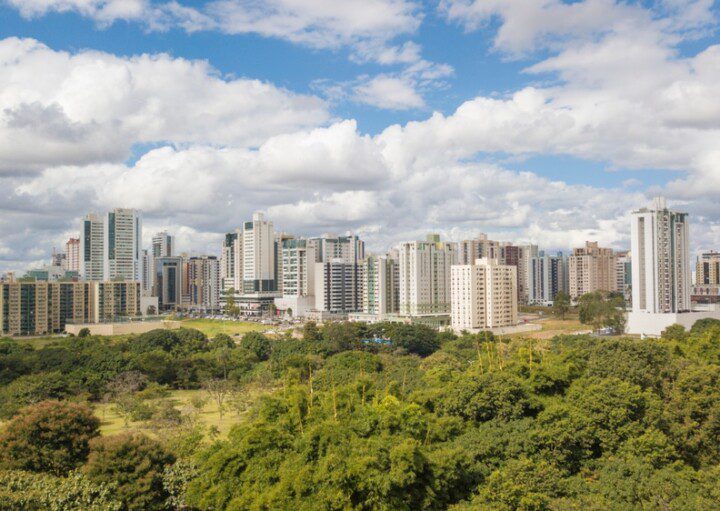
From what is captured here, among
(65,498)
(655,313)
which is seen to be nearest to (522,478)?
(65,498)

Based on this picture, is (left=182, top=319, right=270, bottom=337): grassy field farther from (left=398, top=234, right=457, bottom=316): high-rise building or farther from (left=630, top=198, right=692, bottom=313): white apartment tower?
(left=630, top=198, right=692, bottom=313): white apartment tower

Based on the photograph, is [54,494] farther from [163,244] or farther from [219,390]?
[163,244]

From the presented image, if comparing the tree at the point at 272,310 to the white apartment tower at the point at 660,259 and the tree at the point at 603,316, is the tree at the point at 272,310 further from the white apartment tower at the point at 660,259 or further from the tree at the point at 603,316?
the white apartment tower at the point at 660,259

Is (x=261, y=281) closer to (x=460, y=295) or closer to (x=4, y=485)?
(x=460, y=295)

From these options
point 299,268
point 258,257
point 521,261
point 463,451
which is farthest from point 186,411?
point 521,261

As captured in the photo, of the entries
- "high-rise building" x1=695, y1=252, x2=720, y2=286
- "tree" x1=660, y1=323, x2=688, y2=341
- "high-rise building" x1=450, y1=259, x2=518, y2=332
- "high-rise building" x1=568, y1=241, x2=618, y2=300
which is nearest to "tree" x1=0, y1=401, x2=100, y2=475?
"tree" x1=660, y1=323, x2=688, y2=341
